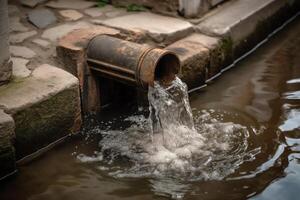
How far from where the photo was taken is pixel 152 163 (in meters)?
3.90

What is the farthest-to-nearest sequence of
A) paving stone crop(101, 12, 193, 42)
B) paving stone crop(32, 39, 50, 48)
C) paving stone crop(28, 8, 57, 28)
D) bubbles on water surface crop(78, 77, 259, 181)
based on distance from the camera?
paving stone crop(28, 8, 57, 28) < paving stone crop(101, 12, 193, 42) < paving stone crop(32, 39, 50, 48) < bubbles on water surface crop(78, 77, 259, 181)

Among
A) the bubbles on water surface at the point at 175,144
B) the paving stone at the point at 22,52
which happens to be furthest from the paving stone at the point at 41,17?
the bubbles on water surface at the point at 175,144

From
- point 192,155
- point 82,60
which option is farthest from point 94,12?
point 192,155

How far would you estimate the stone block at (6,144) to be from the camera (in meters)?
3.59

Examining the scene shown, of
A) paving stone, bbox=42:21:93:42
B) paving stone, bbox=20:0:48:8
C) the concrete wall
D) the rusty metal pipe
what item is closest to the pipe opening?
the rusty metal pipe

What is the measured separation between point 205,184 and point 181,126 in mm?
884

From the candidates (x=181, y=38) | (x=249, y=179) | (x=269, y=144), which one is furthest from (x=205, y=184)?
(x=181, y=38)

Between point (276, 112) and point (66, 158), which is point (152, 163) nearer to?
point (66, 158)

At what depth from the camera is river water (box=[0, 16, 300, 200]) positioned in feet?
11.8

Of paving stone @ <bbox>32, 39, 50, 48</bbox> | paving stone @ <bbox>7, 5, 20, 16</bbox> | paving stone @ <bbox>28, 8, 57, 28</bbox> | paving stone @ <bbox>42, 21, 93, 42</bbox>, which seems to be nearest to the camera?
paving stone @ <bbox>32, 39, 50, 48</bbox>

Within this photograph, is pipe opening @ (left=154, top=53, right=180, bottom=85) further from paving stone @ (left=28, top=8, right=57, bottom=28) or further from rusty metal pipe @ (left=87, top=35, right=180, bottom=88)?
paving stone @ (left=28, top=8, right=57, bottom=28)

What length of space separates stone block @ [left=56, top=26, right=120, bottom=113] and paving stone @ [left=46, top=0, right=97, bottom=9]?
Result: 86 cm

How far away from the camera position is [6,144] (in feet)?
11.9

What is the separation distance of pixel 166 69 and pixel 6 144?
1.51 m
